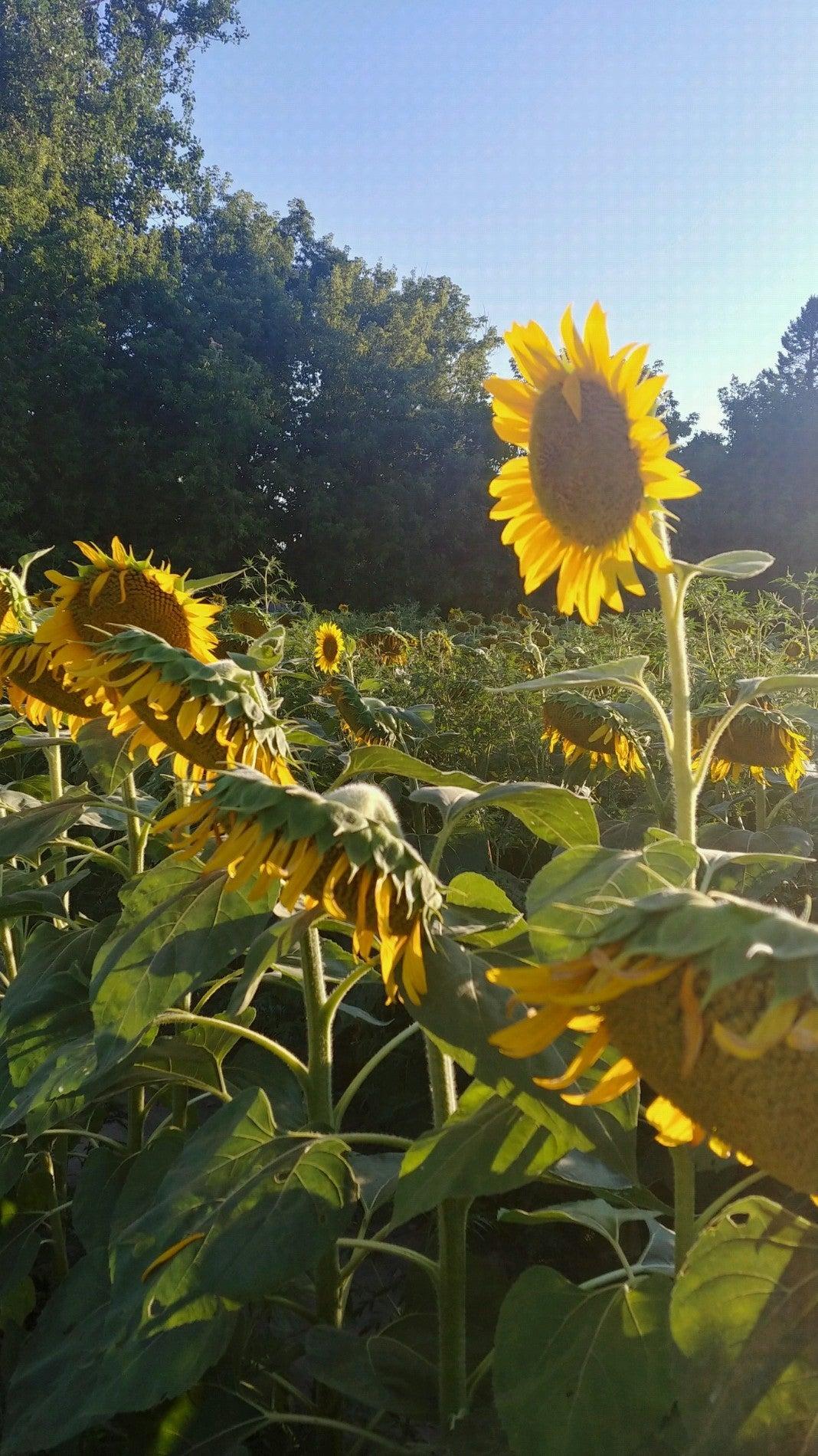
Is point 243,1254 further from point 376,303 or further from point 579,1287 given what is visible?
point 376,303

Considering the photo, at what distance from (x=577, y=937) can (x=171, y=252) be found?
82.2 ft

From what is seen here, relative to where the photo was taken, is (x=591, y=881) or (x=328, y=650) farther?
(x=328, y=650)

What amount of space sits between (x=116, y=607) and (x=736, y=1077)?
1178mm

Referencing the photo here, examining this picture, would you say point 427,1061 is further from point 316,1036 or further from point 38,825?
point 38,825

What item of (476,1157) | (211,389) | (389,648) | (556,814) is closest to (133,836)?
(556,814)

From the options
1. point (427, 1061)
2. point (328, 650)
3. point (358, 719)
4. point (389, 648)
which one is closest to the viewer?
point (427, 1061)

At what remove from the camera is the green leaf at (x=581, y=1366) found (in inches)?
29.3

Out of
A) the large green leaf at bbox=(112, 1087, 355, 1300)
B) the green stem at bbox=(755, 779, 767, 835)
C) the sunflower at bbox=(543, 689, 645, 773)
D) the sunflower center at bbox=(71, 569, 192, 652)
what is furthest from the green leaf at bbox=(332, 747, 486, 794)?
the green stem at bbox=(755, 779, 767, 835)

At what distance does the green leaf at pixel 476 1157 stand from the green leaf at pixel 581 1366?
11 cm

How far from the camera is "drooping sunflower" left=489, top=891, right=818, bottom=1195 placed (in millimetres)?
493

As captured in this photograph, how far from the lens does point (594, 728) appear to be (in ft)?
7.71

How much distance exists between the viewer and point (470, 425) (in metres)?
21.2

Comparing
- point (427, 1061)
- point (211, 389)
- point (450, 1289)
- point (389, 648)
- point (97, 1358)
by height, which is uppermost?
point (211, 389)

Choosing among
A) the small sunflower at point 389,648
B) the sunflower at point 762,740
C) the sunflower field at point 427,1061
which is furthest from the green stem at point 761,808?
the small sunflower at point 389,648
